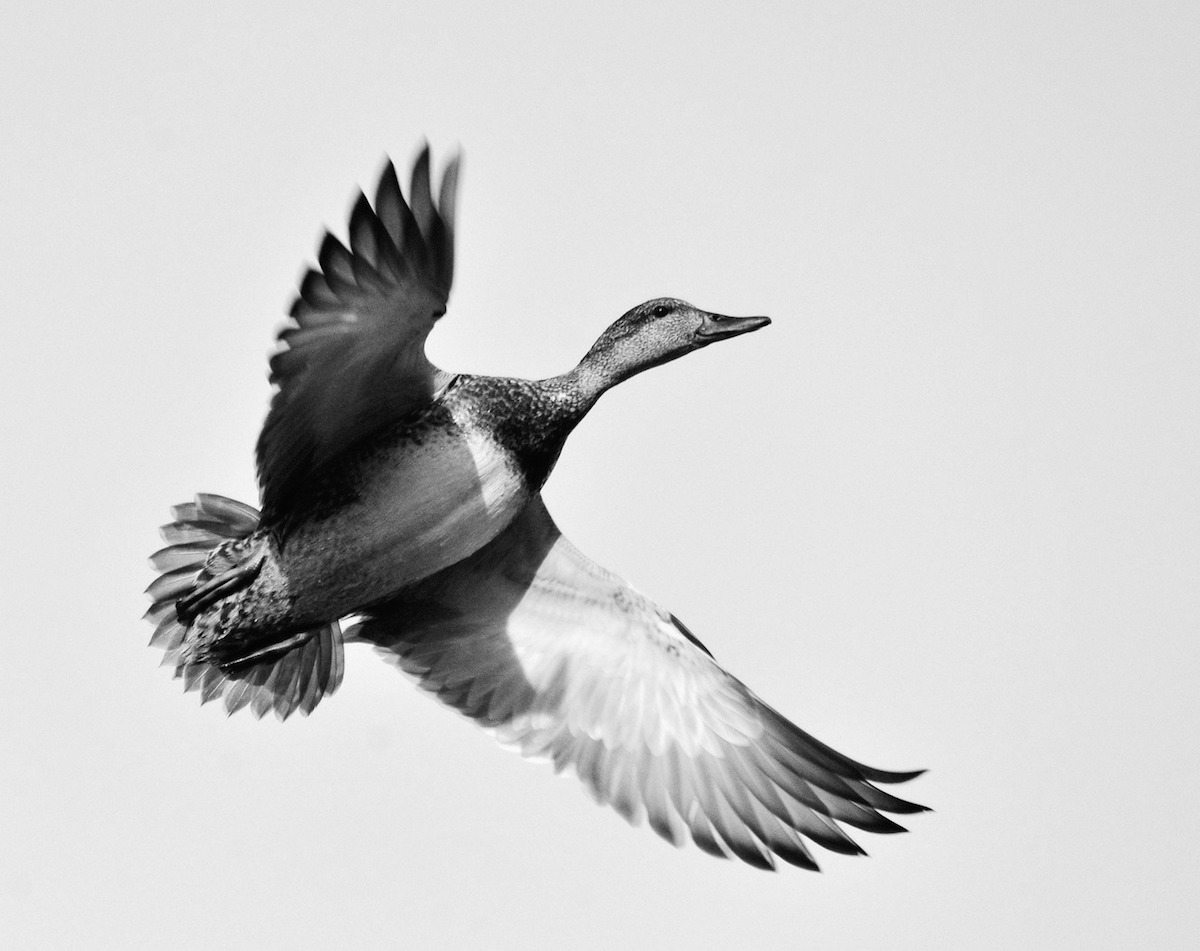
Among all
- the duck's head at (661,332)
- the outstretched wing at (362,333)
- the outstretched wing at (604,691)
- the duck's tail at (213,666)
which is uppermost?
the duck's head at (661,332)

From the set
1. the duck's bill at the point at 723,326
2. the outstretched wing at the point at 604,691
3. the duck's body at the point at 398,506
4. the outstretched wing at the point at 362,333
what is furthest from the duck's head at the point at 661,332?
the outstretched wing at the point at 362,333

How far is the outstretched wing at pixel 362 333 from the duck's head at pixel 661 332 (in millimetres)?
1088

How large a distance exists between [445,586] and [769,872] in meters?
2.29

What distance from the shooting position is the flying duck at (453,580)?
6508mm

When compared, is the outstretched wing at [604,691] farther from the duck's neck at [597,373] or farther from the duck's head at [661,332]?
the duck's head at [661,332]

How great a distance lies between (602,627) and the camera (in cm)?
820

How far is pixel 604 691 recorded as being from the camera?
8180 mm

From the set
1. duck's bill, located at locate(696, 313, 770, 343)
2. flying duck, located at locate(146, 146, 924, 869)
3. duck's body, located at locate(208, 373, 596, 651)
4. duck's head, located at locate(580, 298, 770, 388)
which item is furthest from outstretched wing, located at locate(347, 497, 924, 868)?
duck's bill, located at locate(696, 313, 770, 343)

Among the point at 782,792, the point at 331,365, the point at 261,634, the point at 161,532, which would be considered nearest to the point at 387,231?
the point at 331,365

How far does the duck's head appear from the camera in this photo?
25.4ft

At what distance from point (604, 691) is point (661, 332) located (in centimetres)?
198

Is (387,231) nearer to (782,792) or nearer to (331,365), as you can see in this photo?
(331,365)

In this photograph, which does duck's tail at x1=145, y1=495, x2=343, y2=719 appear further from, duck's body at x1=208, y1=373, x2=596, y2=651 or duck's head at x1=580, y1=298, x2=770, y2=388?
duck's head at x1=580, y1=298, x2=770, y2=388

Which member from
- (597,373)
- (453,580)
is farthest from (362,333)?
(453,580)
